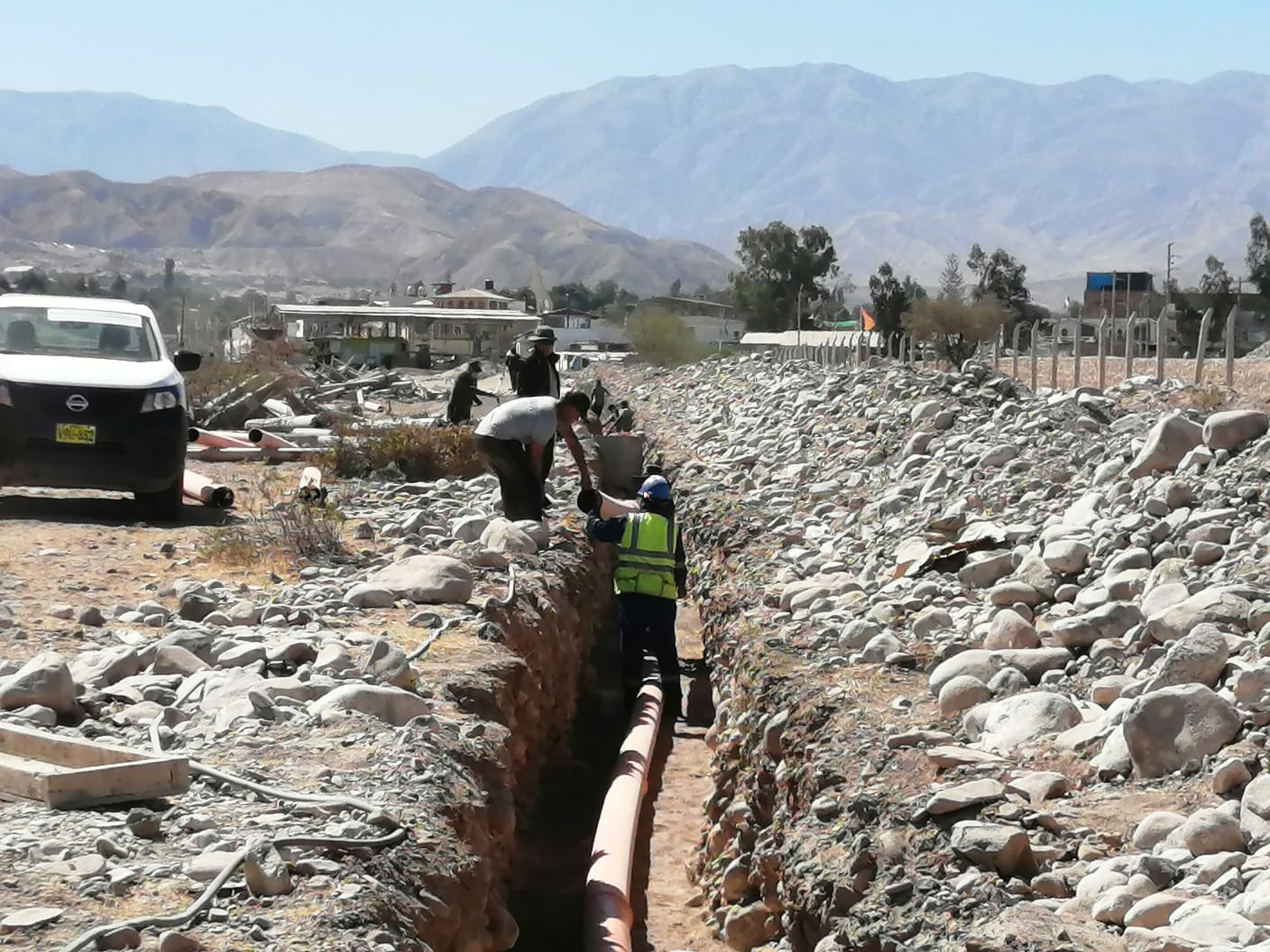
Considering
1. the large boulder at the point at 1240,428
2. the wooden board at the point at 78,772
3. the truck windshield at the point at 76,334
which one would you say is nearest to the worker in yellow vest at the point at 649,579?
the large boulder at the point at 1240,428

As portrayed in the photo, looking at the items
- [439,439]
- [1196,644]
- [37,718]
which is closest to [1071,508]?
[1196,644]

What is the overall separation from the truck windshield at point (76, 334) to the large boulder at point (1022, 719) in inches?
335

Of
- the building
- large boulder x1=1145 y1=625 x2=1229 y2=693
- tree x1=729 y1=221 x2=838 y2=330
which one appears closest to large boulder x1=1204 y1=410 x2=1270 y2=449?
large boulder x1=1145 y1=625 x2=1229 y2=693

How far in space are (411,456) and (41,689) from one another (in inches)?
446

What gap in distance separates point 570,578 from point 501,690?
4.26m

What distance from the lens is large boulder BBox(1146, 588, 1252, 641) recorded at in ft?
23.8

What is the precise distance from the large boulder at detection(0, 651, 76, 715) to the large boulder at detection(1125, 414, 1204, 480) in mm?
6633

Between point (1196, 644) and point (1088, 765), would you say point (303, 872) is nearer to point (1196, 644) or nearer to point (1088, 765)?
point (1088, 765)

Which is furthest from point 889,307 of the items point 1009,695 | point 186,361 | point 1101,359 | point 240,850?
point 240,850

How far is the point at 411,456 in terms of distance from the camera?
1792 cm

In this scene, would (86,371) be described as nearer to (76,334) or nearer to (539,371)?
(76,334)

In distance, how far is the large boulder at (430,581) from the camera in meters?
10.0

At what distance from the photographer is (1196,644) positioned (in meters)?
6.65

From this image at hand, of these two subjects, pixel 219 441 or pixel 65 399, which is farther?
pixel 219 441
